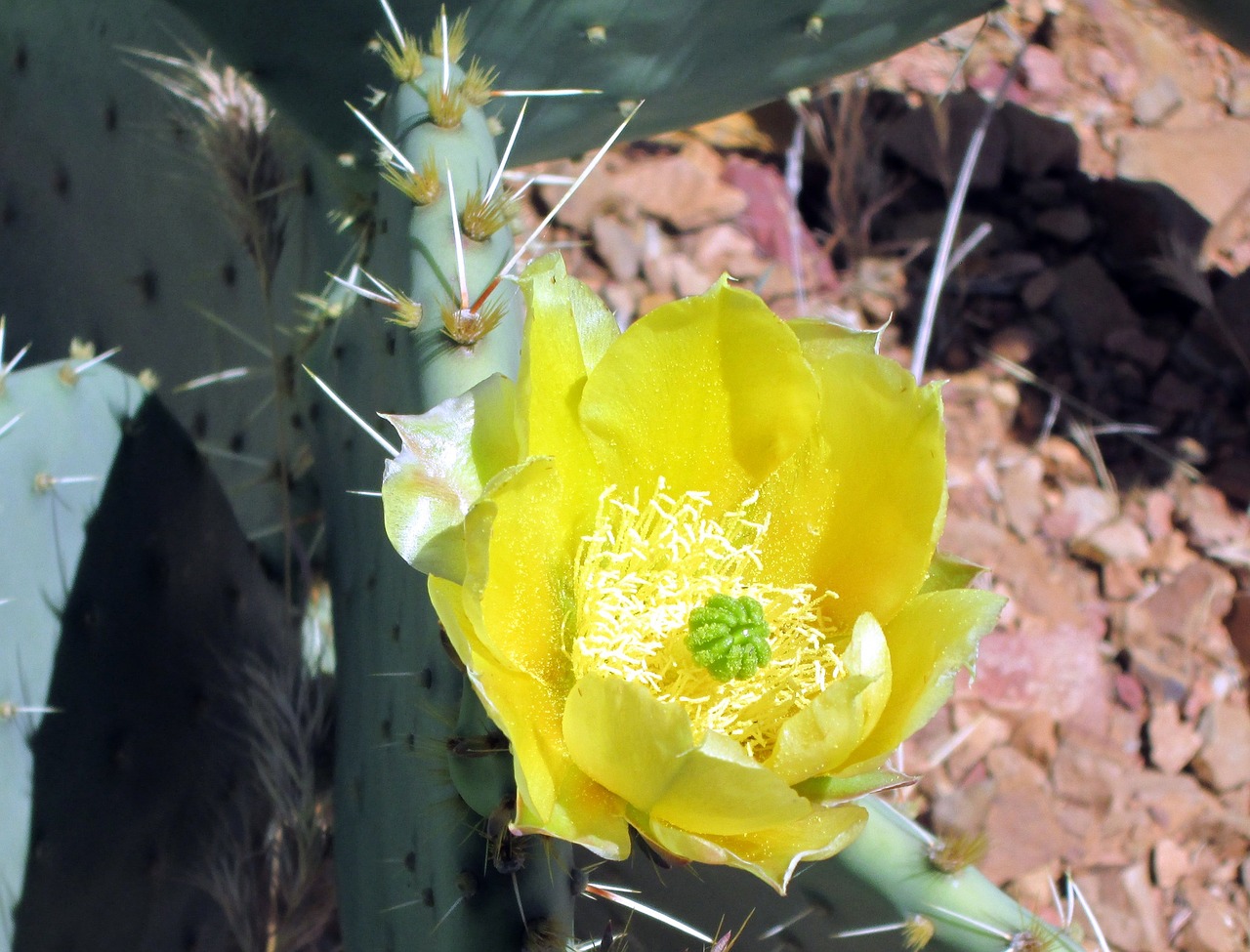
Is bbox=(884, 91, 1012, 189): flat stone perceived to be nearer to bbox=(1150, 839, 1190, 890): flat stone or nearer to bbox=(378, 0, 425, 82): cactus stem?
bbox=(1150, 839, 1190, 890): flat stone

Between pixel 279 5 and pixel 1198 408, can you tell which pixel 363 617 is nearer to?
pixel 279 5

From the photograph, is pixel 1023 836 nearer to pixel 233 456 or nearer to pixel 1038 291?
pixel 1038 291

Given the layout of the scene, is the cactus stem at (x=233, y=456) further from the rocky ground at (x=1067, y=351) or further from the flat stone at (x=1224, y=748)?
the flat stone at (x=1224, y=748)

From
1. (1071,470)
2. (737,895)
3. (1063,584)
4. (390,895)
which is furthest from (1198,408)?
(390,895)

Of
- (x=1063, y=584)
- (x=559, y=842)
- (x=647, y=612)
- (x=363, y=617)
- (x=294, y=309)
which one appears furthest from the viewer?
(x=1063, y=584)

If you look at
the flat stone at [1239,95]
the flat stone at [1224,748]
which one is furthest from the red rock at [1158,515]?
the flat stone at [1239,95]

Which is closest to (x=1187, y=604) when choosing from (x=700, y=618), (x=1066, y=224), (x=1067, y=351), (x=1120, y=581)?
(x=1120, y=581)
